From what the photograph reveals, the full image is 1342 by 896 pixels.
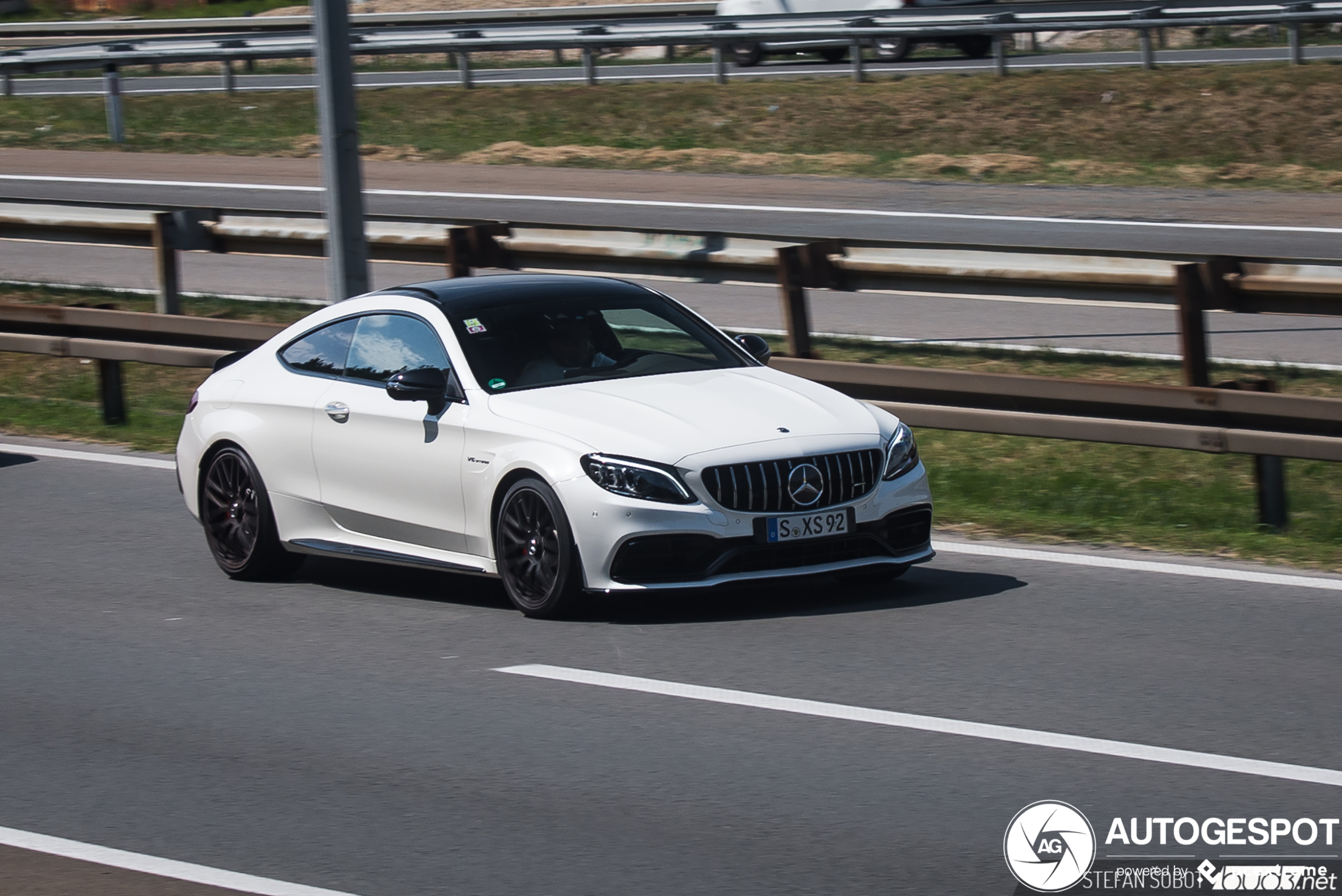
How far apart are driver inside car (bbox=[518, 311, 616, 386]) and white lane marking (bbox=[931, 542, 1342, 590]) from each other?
203 centimetres

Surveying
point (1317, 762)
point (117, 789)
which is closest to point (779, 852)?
point (1317, 762)

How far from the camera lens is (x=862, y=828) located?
5.55m

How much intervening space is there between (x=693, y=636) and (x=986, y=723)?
1.69m

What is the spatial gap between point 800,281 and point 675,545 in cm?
418

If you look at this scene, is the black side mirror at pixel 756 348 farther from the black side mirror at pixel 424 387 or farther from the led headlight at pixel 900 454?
the black side mirror at pixel 424 387

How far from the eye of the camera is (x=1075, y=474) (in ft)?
37.1

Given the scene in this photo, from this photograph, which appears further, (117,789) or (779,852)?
(117,789)

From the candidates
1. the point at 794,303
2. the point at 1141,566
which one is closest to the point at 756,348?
the point at 1141,566

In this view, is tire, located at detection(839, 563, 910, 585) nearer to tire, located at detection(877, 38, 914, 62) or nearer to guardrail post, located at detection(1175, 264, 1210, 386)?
guardrail post, located at detection(1175, 264, 1210, 386)

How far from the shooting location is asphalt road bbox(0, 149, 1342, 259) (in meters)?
19.9

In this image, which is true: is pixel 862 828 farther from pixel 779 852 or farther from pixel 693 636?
pixel 693 636

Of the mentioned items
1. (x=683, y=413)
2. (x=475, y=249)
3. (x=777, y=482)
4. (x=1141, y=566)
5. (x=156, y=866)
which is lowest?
(x=1141, y=566)

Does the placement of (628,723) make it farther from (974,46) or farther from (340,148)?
(974,46)

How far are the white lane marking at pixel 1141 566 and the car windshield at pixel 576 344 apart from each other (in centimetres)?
154
